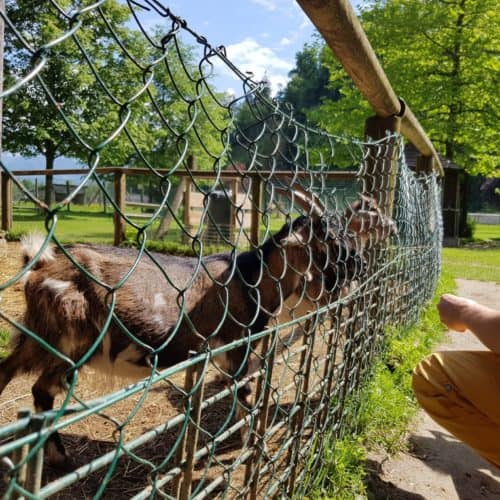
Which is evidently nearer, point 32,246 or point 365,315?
point 32,246

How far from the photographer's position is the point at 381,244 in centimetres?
381

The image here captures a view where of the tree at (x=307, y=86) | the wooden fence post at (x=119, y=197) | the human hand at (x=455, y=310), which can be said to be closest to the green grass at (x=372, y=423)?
the human hand at (x=455, y=310)

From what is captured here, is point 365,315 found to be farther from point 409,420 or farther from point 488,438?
point 488,438

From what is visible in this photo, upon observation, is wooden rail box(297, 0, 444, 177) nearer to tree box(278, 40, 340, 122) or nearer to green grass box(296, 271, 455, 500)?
green grass box(296, 271, 455, 500)

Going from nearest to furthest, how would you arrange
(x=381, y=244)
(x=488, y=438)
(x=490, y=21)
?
(x=488, y=438)
(x=381, y=244)
(x=490, y=21)

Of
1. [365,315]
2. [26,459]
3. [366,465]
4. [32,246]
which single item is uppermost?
[32,246]

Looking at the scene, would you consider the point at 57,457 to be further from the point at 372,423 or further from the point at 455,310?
the point at 455,310

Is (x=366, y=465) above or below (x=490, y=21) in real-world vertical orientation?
below

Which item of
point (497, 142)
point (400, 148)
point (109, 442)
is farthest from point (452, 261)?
point (109, 442)

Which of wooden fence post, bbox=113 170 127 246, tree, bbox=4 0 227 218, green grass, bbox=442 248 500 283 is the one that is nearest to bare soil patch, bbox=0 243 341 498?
tree, bbox=4 0 227 218

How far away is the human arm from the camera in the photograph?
6.77 ft

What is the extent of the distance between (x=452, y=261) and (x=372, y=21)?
42.3 ft

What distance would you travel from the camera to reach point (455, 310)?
2270mm

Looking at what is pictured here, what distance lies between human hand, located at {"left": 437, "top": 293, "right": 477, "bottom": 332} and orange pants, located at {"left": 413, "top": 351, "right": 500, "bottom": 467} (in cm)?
27
